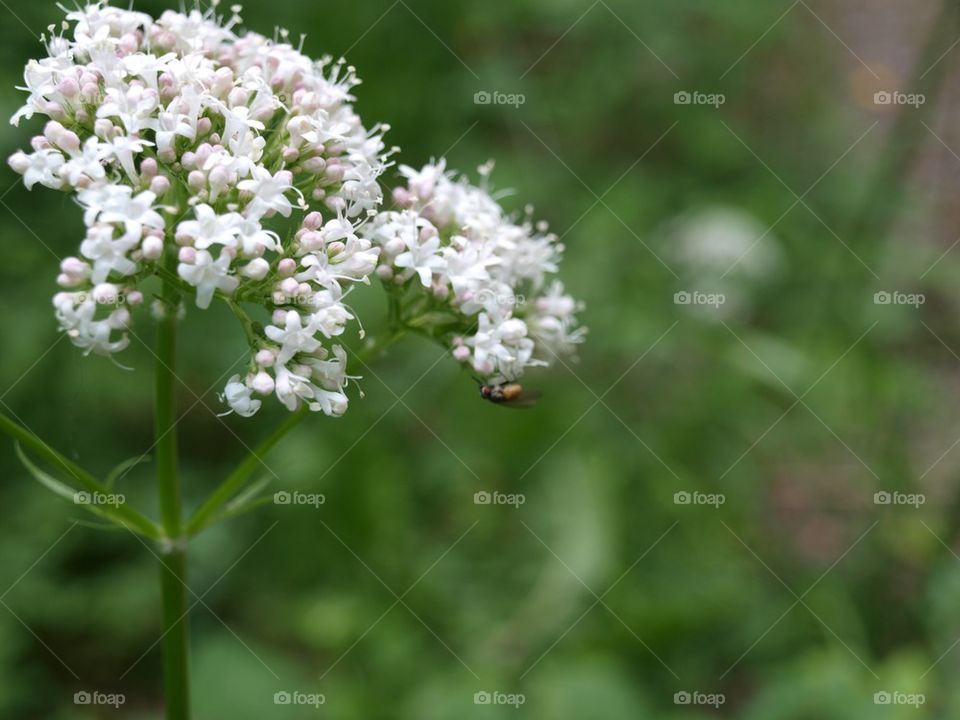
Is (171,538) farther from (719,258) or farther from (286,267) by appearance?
(719,258)

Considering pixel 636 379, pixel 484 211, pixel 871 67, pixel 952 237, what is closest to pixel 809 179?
pixel 952 237

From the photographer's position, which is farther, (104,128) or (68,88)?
(68,88)

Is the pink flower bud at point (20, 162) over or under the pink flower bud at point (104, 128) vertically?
under

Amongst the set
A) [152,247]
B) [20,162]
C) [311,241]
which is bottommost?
[152,247]

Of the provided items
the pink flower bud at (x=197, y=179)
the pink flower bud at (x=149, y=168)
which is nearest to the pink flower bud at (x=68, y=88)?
the pink flower bud at (x=149, y=168)

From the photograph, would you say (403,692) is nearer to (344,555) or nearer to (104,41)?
(344,555)

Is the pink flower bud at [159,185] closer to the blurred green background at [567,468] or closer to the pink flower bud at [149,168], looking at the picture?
the pink flower bud at [149,168]

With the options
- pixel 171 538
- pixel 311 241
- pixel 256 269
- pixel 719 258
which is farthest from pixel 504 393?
pixel 719 258
